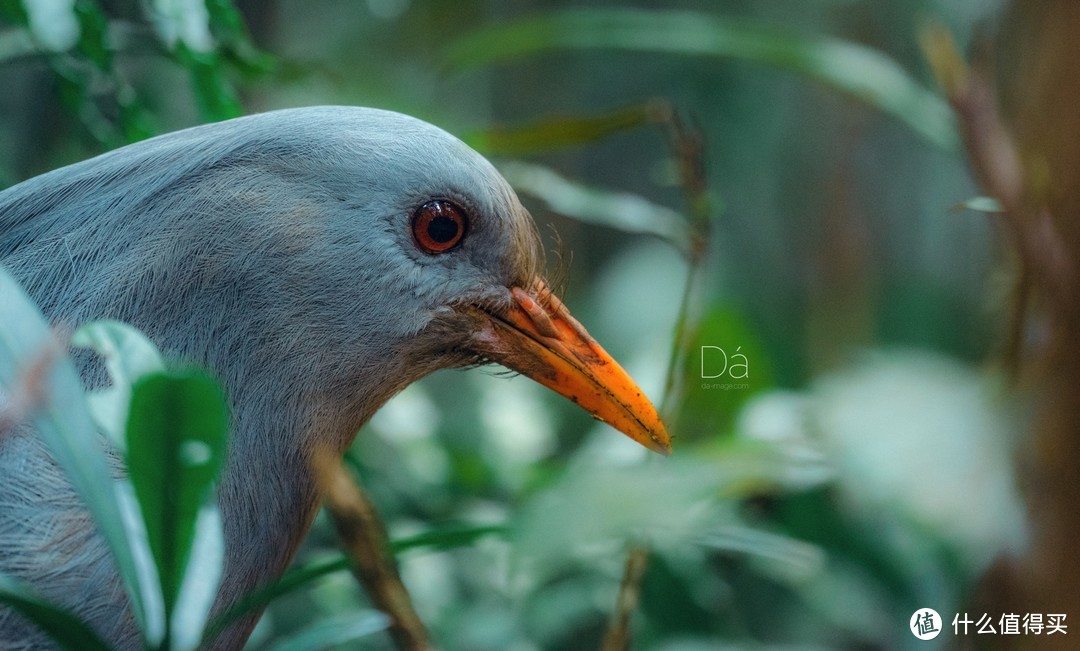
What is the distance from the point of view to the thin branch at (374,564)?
99 cm

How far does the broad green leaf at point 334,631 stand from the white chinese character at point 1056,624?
1.96 ft

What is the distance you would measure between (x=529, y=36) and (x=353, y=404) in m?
1.07

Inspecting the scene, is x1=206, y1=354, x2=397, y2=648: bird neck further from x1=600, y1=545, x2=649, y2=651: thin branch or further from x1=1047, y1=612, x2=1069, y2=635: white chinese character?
x1=1047, y1=612, x2=1069, y2=635: white chinese character

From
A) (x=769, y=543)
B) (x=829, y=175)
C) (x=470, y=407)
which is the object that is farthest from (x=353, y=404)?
(x=829, y=175)

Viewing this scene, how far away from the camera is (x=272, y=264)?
112 cm

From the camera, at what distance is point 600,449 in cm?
192

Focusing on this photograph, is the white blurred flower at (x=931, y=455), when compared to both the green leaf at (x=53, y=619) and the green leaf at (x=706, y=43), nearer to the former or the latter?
the green leaf at (x=706, y=43)

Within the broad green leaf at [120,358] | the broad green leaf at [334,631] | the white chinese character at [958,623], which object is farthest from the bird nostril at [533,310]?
the white chinese character at [958,623]

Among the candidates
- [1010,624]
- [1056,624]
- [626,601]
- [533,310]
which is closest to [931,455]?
[1010,624]

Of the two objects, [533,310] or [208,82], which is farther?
[208,82]

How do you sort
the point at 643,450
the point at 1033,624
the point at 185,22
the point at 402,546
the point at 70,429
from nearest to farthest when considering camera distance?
the point at 70,429 → the point at 1033,624 → the point at 402,546 → the point at 185,22 → the point at 643,450

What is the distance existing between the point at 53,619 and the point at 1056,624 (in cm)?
78

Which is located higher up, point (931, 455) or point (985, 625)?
point (931, 455)

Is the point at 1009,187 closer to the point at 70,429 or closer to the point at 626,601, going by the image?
the point at 626,601
